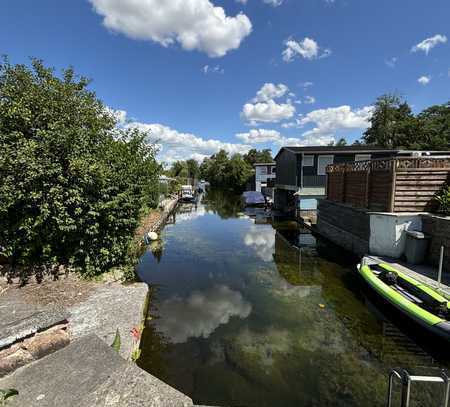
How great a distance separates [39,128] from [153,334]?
6038 mm

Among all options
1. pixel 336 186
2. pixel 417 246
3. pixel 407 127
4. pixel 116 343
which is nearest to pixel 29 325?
pixel 116 343

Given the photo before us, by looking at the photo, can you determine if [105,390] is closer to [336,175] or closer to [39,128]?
[39,128]

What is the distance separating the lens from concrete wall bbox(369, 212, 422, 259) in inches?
357

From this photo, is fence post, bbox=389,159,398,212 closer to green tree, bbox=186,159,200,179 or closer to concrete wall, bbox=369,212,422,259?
concrete wall, bbox=369,212,422,259

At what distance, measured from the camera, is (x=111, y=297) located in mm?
6184

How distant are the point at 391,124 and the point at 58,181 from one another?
130ft

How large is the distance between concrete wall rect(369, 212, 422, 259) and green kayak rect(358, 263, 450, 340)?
1880 mm

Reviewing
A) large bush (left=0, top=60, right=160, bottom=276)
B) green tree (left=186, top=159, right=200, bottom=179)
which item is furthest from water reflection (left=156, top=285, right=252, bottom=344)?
green tree (left=186, top=159, right=200, bottom=179)

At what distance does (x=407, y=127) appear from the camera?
31.7m

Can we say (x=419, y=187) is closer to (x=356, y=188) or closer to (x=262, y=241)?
(x=356, y=188)

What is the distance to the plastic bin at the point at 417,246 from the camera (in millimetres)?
8516

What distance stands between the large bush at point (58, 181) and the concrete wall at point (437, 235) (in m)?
9.63

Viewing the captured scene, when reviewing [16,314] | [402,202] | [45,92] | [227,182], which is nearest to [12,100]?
[45,92]

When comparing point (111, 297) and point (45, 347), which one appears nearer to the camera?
point (45, 347)
